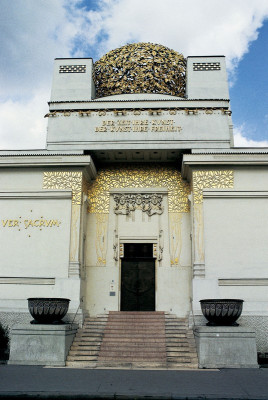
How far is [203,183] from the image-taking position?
13.1 m

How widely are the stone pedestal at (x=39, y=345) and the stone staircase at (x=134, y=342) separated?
396 millimetres

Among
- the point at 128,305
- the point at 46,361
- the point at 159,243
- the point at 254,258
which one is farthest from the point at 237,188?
the point at 46,361

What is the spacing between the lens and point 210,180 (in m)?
13.1

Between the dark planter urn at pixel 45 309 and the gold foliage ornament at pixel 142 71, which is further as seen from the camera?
the gold foliage ornament at pixel 142 71

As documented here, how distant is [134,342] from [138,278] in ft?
10.1

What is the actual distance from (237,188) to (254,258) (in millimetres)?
2310

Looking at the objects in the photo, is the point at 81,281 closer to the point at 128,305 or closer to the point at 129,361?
the point at 128,305

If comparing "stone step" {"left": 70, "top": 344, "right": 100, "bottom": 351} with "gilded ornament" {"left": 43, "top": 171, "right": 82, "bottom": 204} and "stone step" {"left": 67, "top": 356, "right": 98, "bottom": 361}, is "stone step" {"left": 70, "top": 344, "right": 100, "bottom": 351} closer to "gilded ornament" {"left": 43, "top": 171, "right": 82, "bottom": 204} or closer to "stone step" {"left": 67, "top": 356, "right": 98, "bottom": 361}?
"stone step" {"left": 67, "top": 356, "right": 98, "bottom": 361}

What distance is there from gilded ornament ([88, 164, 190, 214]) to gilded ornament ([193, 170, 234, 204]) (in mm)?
1163

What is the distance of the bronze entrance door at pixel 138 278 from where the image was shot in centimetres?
1342

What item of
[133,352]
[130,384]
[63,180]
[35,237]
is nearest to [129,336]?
[133,352]

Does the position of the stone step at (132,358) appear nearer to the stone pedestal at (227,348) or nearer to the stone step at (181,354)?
the stone step at (181,354)

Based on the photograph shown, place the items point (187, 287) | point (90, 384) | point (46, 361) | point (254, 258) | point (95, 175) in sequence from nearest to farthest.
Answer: point (90, 384) < point (46, 361) < point (254, 258) < point (187, 287) < point (95, 175)

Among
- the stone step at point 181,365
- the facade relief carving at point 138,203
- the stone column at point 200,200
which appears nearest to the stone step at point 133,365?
the stone step at point 181,365
